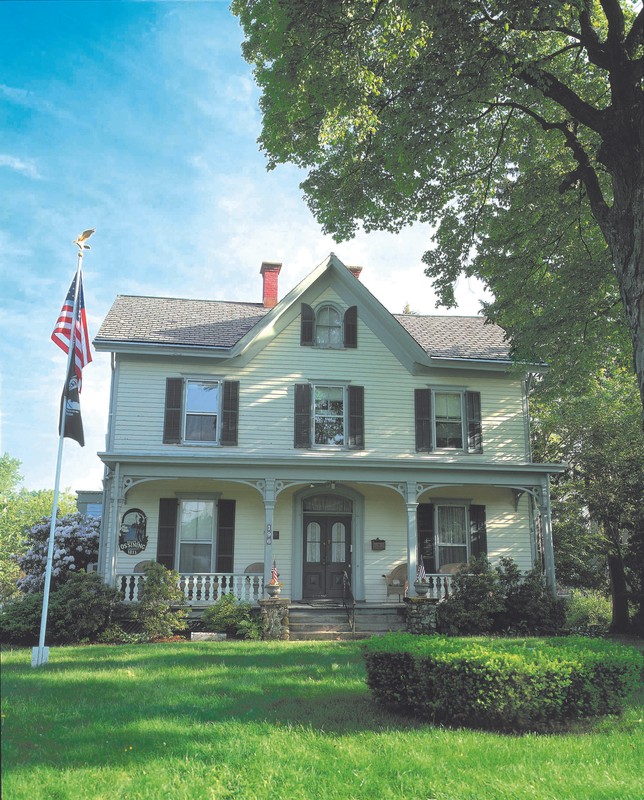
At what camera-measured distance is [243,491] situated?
1859cm

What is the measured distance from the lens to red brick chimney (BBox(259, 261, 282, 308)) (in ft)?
72.5

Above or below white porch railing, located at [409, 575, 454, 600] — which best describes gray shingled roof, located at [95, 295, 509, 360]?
above

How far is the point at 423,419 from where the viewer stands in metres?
19.5

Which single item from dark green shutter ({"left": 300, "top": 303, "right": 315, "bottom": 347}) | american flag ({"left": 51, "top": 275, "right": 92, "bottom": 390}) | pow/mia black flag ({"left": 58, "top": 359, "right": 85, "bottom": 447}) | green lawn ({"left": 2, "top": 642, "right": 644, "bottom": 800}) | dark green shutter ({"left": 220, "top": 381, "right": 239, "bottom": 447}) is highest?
dark green shutter ({"left": 300, "top": 303, "right": 315, "bottom": 347})

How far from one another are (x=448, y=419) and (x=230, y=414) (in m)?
6.13

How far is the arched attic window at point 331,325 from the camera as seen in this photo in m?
19.4

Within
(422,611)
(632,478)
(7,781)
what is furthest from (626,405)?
(7,781)

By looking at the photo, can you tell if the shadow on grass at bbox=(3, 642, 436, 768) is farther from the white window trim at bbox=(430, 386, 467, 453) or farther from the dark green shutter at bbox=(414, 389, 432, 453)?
the white window trim at bbox=(430, 386, 467, 453)

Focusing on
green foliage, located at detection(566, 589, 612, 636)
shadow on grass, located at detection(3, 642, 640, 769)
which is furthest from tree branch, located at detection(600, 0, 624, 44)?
green foliage, located at detection(566, 589, 612, 636)

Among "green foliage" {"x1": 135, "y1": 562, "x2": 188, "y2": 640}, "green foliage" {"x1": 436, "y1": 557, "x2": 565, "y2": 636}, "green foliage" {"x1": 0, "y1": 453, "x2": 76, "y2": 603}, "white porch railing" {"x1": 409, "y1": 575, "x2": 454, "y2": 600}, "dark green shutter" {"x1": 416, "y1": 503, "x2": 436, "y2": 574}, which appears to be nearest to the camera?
"green foliage" {"x1": 135, "y1": 562, "x2": 188, "y2": 640}

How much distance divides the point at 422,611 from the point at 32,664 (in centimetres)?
1362

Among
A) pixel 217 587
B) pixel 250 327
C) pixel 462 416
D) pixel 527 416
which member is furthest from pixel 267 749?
pixel 527 416

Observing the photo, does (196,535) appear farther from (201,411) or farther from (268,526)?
(201,411)

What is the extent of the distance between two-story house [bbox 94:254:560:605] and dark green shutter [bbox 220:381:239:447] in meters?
0.04
